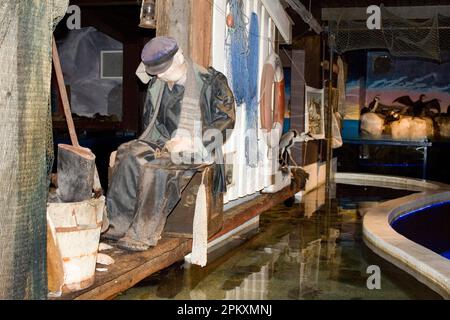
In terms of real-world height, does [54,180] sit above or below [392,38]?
below

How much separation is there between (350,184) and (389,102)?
564 centimetres

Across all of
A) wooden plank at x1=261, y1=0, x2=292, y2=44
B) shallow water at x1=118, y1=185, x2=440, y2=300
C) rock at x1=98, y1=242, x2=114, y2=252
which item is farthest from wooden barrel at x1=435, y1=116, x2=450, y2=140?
rock at x1=98, y1=242, x2=114, y2=252

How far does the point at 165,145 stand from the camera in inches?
169

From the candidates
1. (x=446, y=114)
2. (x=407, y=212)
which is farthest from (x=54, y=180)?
(x=446, y=114)

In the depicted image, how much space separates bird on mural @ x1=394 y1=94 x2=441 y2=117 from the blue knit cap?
14574 mm

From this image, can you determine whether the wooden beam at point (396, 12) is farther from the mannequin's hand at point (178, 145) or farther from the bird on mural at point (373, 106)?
the mannequin's hand at point (178, 145)

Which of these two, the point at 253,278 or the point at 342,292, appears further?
the point at 253,278

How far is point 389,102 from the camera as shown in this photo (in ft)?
58.3

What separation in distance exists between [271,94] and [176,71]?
128 inches

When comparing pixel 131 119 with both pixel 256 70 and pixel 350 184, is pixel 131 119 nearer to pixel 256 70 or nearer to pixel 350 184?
pixel 350 184

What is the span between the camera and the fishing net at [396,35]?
973 cm

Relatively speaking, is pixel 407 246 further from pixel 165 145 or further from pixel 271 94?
pixel 165 145

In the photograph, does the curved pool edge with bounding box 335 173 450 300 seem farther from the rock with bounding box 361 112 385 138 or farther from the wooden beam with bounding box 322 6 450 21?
the rock with bounding box 361 112 385 138

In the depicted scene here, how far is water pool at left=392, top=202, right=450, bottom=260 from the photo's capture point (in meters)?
8.59
